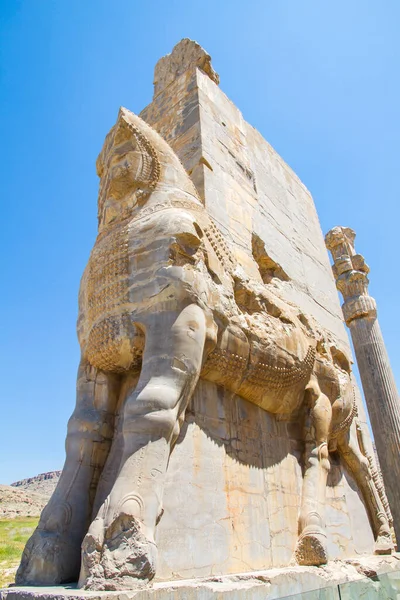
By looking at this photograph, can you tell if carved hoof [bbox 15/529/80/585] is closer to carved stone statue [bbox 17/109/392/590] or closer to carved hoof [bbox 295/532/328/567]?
carved stone statue [bbox 17/109/392/590]

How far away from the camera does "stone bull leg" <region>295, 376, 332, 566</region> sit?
2.75 meters

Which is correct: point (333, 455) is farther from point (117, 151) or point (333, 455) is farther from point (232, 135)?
point (232, 135)

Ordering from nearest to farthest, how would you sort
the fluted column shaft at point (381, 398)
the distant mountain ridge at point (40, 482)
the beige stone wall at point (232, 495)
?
the beige stone wall at point (232, 495) → the fluted column shaft at point (381, 398) → the distant mountain ridge at point (40, 482)

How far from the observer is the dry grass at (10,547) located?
26.3ft

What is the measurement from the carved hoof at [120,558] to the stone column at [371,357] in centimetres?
628

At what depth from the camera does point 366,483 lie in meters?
4.04

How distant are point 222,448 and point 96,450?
70 centimetres

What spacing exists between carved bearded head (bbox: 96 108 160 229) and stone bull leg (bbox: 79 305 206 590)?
38.2 inches

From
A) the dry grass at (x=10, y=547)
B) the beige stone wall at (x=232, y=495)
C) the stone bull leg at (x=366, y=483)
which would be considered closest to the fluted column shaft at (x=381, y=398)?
the stone bull leg at (x=366, y=483)

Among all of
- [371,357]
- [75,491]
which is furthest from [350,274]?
[75,491]

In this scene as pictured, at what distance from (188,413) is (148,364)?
0.42m

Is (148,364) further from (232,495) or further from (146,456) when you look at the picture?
(232,495)

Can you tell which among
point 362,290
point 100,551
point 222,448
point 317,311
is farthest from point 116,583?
point 362,290

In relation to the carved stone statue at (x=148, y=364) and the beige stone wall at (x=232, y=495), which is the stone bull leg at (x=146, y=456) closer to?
the carved stone statue at (x=148, y=364)
